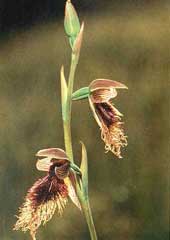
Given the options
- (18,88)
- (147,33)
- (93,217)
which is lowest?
(93,217)

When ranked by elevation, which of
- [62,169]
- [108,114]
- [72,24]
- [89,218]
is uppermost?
[72,24]

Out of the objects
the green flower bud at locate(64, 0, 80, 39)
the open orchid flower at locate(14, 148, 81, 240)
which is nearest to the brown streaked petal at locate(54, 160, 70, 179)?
the open orchid flower at locate(14, 148, 81, 240)

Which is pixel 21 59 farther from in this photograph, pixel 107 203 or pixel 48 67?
pixel 107 203

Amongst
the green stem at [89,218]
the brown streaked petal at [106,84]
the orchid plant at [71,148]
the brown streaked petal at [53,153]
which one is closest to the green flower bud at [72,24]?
the orchid plant at [71,148]

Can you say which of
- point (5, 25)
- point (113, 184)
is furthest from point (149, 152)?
point (5, 25)

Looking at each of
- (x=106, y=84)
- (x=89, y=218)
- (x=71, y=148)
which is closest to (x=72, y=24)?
(x=106, y=84)

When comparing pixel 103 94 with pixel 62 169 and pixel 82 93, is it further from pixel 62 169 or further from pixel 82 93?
pixel 62 169
